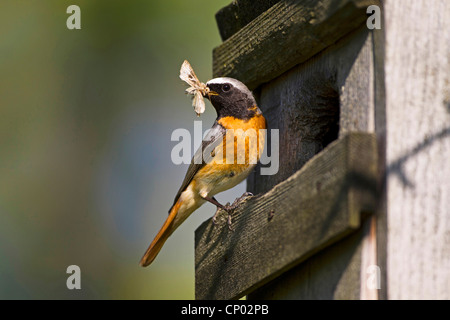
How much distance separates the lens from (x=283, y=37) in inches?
139

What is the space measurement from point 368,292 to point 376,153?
0.53m

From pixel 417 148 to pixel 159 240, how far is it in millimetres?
2100

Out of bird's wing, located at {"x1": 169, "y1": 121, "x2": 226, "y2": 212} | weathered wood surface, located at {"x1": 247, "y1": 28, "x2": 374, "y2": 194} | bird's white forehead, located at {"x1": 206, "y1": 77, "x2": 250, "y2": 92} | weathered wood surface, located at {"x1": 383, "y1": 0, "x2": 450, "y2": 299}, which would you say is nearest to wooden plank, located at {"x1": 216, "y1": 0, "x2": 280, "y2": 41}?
bird's white forehead, located at {"x1": 206, "y1": 77, "x2": 250, "y2": 92}

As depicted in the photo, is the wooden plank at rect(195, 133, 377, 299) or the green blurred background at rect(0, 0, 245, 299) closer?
the wooden plank at rect(195, 133, 377, 299)

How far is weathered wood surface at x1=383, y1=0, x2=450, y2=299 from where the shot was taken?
2.53 meters

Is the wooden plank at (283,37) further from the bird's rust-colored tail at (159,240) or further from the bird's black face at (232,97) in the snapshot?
the bird's rust-colored tail at (159,240)

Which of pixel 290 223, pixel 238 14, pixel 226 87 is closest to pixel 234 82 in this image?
pixel 226 87

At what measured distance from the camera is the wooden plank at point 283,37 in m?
3.05

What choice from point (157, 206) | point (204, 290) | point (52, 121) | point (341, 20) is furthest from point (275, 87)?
point (52, 121)

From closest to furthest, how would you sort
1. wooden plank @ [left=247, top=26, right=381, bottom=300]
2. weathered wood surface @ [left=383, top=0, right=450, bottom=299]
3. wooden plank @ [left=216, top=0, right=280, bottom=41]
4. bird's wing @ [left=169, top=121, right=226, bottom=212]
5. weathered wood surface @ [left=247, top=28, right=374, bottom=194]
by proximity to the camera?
1. weathered wood surface @ [left=383, top=0, right=450, bottom=299]
2. wooden plank @ [left=247, top=26, right=381, bottom=300]
3. weathered wood surface @ [left=247, top=28, right=374, bottom=194]
4. wooden plank @ [left=216, top=0, right=280, bottom=41]
5. bird's wing @ [left=169, top=121, right=226, bottom=212]

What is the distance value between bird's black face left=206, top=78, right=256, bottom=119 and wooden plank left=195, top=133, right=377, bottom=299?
0.88m

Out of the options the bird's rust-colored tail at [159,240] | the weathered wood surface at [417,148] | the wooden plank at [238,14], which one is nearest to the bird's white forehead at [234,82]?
the wooden plank at [238,14]

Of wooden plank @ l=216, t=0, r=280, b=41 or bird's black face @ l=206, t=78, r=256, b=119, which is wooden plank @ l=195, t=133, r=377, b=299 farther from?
wooden plank @ l=216, t=0, r=280, b=41

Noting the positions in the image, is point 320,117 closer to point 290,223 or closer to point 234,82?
point 234,82
